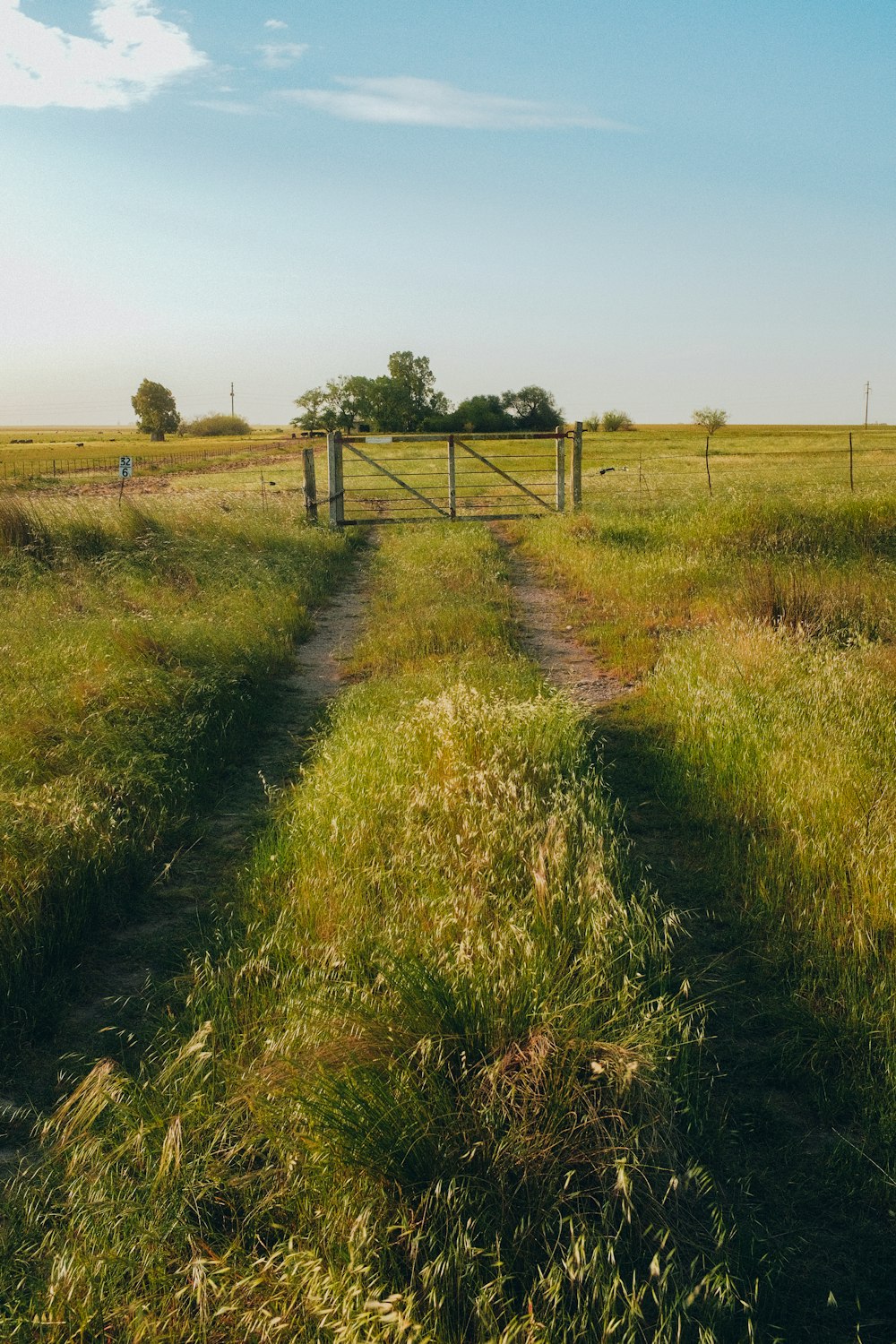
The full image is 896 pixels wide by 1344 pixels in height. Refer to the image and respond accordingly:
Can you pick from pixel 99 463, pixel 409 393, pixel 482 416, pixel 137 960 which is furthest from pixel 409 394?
pixel 137 960

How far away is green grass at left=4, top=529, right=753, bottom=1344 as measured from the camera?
96.0 inches

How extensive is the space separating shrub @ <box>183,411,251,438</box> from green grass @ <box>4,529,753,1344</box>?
419 ft

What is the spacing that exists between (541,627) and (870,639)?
3.89 m

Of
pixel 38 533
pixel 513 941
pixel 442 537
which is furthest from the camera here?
pixel 442 537

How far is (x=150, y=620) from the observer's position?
31.4ft

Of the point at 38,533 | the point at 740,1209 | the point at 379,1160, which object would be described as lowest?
the point at 740,1209

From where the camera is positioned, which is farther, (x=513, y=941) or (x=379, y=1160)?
(x=513, y=941)

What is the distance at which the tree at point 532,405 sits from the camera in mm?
81062

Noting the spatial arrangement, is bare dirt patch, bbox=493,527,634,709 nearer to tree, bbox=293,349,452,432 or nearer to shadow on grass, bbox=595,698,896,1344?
shadow on grass, bbox=595,698,896,1344

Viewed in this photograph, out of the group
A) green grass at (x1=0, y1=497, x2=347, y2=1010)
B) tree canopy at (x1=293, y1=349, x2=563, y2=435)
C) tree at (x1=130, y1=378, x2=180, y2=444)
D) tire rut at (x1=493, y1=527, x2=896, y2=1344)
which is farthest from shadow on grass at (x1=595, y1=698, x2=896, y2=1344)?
tree at (x1=130, y1=378, x2=180, y2=444)

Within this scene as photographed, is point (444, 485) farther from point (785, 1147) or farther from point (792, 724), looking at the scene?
point (785, 1147)

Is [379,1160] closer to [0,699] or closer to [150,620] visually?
[0,699]

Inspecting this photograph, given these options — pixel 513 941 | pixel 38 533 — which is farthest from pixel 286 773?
pixel 38 533

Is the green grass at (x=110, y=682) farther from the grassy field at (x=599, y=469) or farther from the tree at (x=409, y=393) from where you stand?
the tree at (x=409, y=393)
